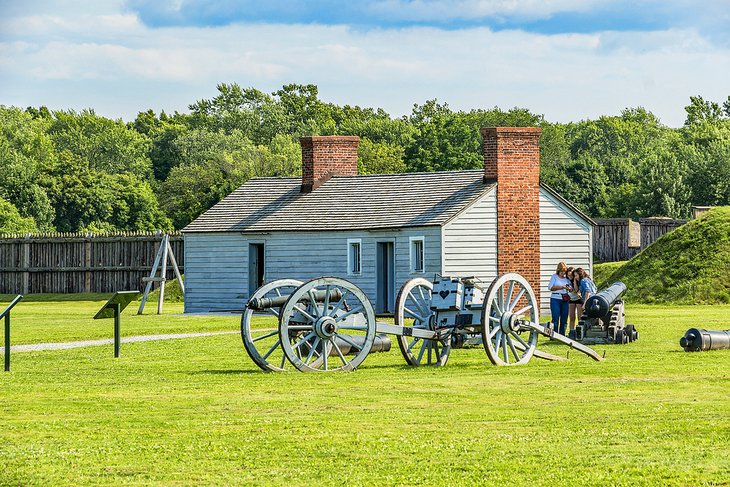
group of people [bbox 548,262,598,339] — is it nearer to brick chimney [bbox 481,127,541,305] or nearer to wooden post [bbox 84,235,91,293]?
brick chimney [bbox 481,127,541,305]

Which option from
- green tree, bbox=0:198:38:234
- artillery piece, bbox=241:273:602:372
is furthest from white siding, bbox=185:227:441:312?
green tree, bbox=0:198:38:234

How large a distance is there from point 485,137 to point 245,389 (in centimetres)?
2211

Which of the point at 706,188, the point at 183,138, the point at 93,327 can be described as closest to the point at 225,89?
the point at 183,138

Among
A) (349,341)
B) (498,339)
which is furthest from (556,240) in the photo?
(349,341)

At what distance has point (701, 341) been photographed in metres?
22.5

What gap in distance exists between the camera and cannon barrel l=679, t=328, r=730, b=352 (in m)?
22.5

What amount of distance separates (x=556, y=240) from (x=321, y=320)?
20240 millimetres

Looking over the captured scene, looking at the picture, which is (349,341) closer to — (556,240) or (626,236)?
(556,240)

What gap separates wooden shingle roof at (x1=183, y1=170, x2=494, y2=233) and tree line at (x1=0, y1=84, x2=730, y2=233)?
2513 centimetres

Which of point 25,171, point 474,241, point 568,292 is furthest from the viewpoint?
point 25,171

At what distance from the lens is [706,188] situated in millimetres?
72438

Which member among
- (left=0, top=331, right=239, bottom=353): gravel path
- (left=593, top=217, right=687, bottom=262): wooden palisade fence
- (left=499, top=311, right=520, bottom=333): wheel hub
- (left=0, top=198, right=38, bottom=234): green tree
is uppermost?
(left=0, top=198, right=38, bottom=234): green tree

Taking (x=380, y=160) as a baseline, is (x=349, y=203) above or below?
below

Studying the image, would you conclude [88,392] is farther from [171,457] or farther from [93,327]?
[93,327]
